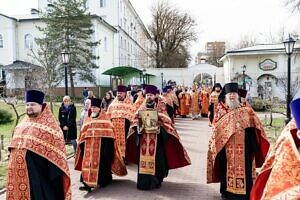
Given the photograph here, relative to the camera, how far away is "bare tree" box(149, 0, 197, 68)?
2077 inches

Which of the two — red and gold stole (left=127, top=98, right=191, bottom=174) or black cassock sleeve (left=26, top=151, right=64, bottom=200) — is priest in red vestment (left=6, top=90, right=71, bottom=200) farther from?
red and gold stole (left=127, top=98, right=191, bottom=174)

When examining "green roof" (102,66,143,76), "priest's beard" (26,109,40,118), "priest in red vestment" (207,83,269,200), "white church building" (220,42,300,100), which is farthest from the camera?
"white church building" (220,42,300,100)

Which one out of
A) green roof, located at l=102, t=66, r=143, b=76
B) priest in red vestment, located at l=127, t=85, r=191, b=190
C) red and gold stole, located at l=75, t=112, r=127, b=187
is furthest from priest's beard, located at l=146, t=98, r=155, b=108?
green roof, located at l=102, t=66, r=143, b=76

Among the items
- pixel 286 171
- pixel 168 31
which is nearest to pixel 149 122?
pixel 286 171

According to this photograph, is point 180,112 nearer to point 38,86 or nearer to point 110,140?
point 38,86

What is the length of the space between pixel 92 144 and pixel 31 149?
9.75ft

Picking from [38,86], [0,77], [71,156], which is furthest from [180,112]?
[0,77]

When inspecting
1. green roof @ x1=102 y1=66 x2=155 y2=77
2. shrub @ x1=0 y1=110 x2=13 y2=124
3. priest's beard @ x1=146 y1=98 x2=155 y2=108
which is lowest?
shrub @ x1=0 y1=110 x2=13 y2=124

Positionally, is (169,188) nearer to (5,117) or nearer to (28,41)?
(5,117)

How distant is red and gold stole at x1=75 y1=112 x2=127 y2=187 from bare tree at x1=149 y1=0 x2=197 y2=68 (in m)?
45.5

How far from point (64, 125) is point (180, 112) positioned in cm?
1281

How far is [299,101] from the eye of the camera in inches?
106

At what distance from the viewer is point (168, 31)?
52.8 metres

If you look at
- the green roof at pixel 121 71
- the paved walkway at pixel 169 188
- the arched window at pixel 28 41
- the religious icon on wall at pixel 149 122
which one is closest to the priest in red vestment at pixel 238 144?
the paved walkway at pixel 169 188
